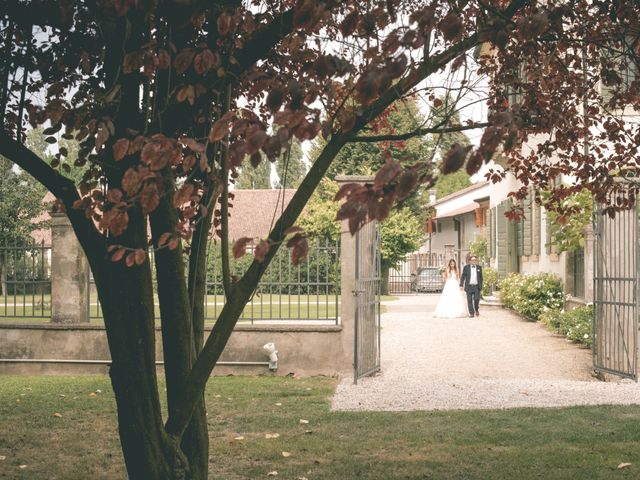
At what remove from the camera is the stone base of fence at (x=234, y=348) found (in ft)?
39.6

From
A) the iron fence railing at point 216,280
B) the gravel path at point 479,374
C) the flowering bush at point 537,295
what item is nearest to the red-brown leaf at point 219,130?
the gravel path at point 479,374

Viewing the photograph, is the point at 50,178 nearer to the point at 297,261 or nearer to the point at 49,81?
the point at 49,81

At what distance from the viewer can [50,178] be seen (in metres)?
4.49

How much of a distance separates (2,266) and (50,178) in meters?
9.02

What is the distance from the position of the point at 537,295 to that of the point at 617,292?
9.38 meters

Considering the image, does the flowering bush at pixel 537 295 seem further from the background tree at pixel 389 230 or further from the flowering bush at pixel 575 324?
the background tree at pixel 389 230

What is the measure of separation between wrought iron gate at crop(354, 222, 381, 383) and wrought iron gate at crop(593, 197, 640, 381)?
115 inches

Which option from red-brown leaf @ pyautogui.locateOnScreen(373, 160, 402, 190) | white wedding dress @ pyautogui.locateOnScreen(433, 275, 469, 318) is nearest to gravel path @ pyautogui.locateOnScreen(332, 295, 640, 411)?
white wedding dress @ pyautogui.locateOnScreen(433, 275, 469, 318)

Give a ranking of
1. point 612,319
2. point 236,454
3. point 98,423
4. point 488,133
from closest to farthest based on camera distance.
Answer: point 488,133 < point 236,454 < point 98,423 < point 612,319

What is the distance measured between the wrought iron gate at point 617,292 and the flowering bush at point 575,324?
3327 millimetres

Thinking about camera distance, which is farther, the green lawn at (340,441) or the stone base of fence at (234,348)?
the stone base of fence at (234,348)

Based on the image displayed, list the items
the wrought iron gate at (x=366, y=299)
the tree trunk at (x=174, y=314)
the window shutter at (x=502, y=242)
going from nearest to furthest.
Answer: the tree trunk at (x=174, y=314) < the wrought iron gate at (x=366, y=299) < the window shutter at (x=502, y=242)

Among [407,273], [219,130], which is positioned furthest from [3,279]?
[407,273]

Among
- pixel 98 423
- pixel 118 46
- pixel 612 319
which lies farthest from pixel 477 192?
pixel 118 46
